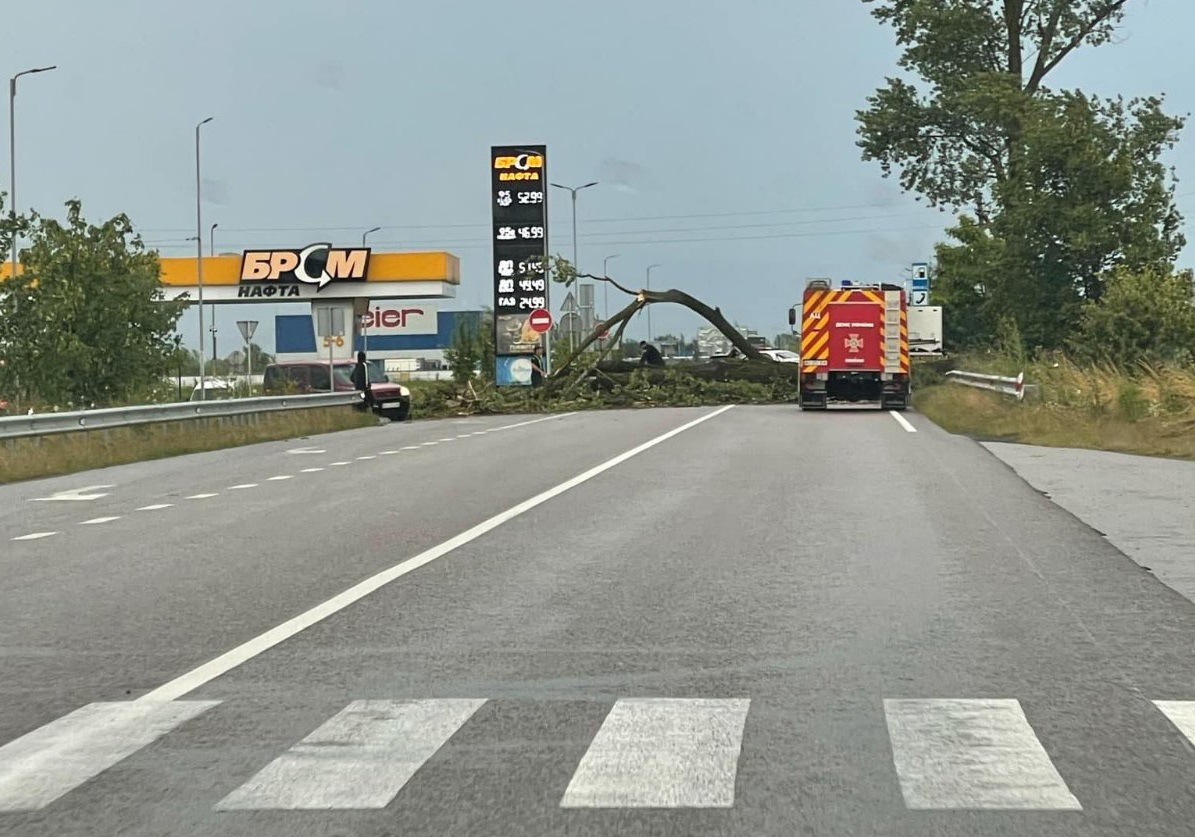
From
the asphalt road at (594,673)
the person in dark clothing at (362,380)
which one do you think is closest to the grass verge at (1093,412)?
the asphalt road at (594,673)

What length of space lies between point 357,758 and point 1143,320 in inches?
1239

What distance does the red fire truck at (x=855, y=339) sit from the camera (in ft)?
126

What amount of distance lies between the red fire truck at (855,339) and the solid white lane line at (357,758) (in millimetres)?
32049

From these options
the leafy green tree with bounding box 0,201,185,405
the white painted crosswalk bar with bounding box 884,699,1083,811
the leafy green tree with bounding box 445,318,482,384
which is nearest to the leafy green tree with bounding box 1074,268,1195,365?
the leafy green tree with bounding box 0,201,185,405

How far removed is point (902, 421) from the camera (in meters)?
33.2

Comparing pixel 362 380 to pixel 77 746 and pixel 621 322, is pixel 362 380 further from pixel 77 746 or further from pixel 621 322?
pixel 77 746

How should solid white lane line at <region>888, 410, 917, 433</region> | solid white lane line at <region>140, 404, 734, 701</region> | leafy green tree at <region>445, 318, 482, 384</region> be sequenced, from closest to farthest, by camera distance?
1. solid white lane line at <region>140, 404, 734, 701</region>
2. solid white lane line at <region>888, 410, 917, 433</region>
3. leafy green tree at <region>445, 318, 482, 384</region>

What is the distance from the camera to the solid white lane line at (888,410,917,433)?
2973 cm

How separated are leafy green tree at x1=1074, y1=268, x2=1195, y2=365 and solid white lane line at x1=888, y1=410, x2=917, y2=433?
4217 millimetres

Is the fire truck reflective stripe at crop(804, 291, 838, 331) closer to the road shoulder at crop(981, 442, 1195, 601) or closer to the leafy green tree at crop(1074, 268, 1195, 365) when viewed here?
the leafy green tree at crop(1074, 268, 1195, 365)

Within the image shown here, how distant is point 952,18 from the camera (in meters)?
52.5

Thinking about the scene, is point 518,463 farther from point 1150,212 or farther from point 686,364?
point 686,364

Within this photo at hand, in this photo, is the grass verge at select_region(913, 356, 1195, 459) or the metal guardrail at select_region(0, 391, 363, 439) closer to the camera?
the metal guardrail at select_region(0, 391, 363, 439)

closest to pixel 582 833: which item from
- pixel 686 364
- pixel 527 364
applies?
pixel 686 364
